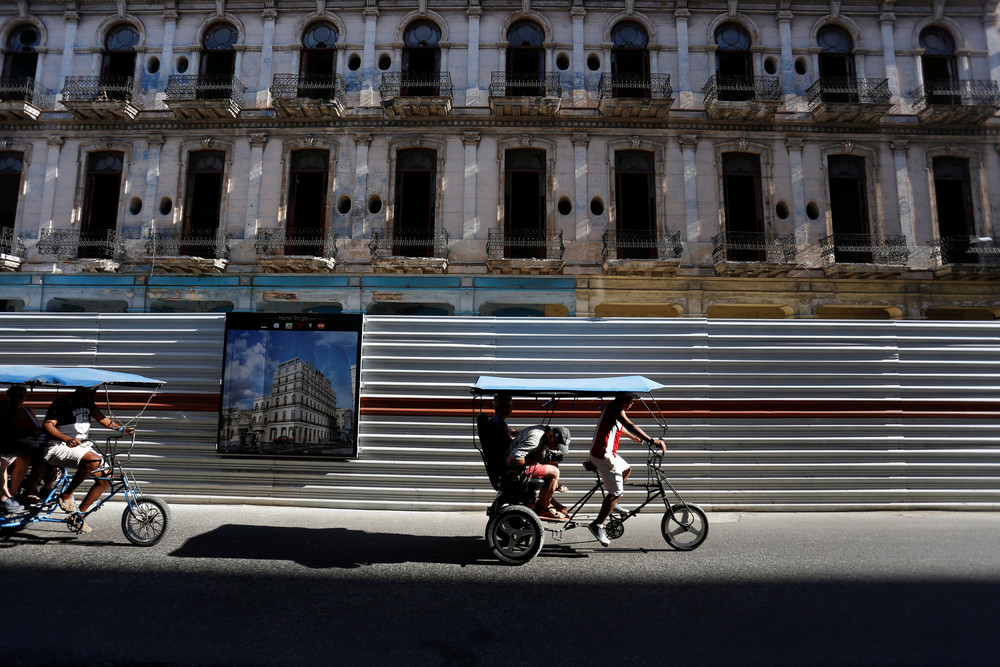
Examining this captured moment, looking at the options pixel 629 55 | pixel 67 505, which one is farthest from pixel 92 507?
pixel 629 55

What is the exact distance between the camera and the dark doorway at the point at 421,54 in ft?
59.9

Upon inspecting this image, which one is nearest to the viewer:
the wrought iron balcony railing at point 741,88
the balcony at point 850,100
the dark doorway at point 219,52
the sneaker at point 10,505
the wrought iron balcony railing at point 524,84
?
the sneaker at point 10,505

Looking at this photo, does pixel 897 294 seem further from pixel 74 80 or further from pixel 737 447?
pixel 74 80

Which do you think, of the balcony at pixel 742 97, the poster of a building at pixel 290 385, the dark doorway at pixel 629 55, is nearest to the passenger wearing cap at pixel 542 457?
the poster of a building at pixel 290 385

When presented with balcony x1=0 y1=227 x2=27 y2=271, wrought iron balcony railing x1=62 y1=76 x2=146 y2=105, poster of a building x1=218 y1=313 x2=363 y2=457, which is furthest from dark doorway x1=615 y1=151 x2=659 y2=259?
balcony x1=0 y1=227 x2=27 y2=271

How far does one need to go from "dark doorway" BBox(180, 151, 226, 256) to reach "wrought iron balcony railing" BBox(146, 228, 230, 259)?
3.7 inches

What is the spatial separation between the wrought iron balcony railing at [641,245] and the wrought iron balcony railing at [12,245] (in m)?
18.8

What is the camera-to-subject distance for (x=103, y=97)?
1772 centimetres

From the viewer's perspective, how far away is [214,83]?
18.4 meters

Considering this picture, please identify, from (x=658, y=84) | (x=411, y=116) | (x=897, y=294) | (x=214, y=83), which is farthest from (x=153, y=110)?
(x=897, y=294)

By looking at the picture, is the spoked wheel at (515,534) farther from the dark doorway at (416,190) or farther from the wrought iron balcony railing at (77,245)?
the wrought iron balcony railing at (77,245)

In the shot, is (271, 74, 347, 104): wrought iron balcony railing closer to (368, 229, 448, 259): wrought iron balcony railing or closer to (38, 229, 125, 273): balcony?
(368, 229, 448, 259): wrought iron balcony railing

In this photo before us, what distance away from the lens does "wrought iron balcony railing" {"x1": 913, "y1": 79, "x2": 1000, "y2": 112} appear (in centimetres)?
1780

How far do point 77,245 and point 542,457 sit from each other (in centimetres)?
1828
